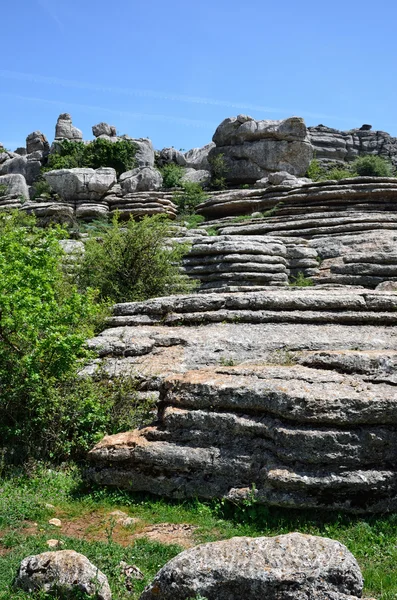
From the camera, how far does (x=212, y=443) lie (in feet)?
26.0

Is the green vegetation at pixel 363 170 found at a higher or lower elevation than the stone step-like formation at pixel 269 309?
higher

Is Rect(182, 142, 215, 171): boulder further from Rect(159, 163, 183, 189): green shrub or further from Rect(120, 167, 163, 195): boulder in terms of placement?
Rect(120, 167, 163, 195): boulder

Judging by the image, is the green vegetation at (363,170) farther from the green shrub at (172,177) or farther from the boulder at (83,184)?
the boulder at (83,184)

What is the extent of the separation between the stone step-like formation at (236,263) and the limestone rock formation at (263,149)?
26.0 metres

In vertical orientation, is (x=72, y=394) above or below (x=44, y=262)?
below

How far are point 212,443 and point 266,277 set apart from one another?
36.2ft

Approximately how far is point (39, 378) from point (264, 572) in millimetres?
5462

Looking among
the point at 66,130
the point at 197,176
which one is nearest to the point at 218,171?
the point at 197,176

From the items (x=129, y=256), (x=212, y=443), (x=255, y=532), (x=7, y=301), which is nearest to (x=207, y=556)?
(x=255, y=532)

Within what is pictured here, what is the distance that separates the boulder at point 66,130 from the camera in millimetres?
54562

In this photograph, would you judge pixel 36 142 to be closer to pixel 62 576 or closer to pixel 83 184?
pixel 83 184

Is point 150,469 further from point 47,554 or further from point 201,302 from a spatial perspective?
point 201,302

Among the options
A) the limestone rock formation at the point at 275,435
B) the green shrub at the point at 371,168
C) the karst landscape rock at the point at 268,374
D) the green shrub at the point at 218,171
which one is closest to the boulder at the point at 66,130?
the green shrub at the point at 218,171

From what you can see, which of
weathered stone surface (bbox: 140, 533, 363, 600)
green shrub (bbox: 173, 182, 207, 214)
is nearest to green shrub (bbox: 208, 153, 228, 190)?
green shrub (bbox: 173, 182, 207, 214)
